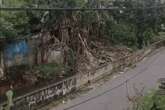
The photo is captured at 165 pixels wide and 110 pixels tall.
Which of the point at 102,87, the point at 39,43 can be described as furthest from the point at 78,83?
the point at 39,43

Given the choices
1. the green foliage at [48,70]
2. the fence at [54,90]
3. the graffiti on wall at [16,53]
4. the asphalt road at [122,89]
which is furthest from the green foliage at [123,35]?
the graffiti on wall at [16,53]

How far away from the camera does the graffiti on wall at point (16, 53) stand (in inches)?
529

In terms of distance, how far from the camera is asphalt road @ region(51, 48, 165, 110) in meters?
13.9

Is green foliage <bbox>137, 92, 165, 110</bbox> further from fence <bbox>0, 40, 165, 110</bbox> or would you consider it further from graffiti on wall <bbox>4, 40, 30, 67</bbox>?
graffiti on wall <bbox>4, 40, 30, 67</bbox>

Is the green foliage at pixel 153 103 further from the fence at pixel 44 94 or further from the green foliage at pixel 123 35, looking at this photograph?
the green foliage at pixel 123 35

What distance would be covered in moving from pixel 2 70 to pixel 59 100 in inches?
95.3

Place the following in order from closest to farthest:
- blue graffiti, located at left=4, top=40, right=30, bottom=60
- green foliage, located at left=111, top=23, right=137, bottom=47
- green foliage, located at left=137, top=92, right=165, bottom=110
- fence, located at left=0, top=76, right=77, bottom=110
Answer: green foliage, located at left=137, top=92, right=165, bottom=110 < fence, located at left=0, top=76, right=77, bottom=110 < blue graffiti, located at left=4, top=40, right=30, bottom=60 < green foliage, located at left=111, top=23, right=137, bottom=47

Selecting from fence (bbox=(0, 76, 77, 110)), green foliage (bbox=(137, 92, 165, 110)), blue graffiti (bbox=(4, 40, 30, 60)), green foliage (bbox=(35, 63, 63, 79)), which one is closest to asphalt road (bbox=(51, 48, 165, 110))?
fence (bbox=(0, 76, 77, 110))

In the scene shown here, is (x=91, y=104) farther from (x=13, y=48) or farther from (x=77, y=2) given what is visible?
(x=77, y=2)

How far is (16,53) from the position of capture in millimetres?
13852

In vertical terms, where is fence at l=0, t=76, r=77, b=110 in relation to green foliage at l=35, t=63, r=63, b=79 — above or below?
below

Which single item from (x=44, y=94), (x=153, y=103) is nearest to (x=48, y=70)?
(x=44, y=94)

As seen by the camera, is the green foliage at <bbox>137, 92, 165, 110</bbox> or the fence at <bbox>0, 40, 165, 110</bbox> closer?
the green foliage at <bbox>137, 92, 165, 110</bbox>

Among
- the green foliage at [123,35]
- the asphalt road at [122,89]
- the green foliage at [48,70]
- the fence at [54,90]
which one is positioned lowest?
the asphalt road at [122,89]
